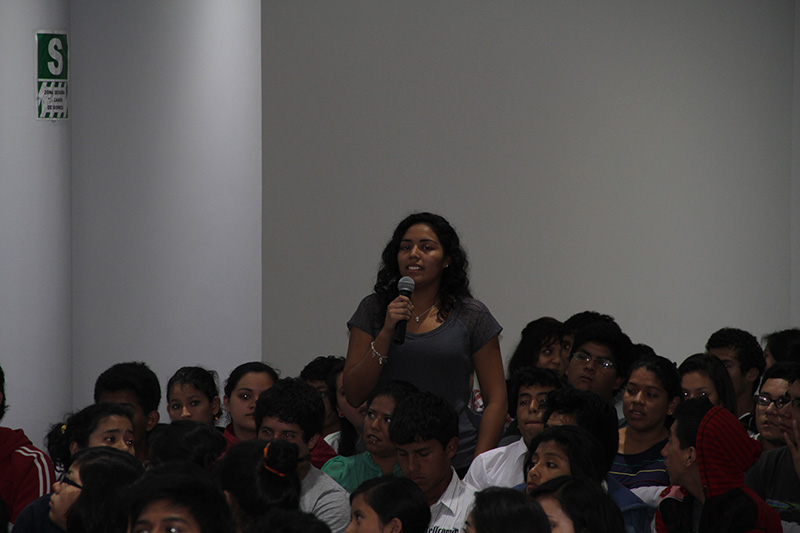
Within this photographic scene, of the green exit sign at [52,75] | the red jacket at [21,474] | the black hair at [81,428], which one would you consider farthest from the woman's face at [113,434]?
the green exit sign at [52,75]

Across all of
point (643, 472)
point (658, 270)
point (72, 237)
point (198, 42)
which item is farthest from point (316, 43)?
point (643, 472)

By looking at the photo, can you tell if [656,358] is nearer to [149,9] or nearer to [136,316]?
[136,316]

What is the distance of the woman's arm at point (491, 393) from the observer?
3.02 meters

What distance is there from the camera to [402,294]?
3006 millimetres

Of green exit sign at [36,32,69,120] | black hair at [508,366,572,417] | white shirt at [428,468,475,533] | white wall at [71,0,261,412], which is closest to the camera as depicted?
white shirt at [428,468,475,533]

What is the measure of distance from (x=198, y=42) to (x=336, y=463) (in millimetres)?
2227

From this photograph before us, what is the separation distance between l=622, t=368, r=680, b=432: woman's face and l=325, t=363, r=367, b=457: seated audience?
2.87 ft

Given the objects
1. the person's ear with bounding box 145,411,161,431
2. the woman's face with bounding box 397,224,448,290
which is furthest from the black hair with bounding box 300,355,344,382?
the woman's face with bounding box 397,224,448,290

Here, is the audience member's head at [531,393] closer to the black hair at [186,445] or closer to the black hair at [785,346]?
the black hair at [186,445]

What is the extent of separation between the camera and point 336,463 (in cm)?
320

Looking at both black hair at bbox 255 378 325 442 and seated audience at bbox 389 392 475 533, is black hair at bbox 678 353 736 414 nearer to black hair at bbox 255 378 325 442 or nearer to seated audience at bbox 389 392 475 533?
seated audience at bbox 389 392 475 533

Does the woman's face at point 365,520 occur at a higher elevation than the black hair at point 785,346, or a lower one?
lower

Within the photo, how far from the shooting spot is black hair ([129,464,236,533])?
1947 mm

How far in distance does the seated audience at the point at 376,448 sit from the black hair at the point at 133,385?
2.80 feet
